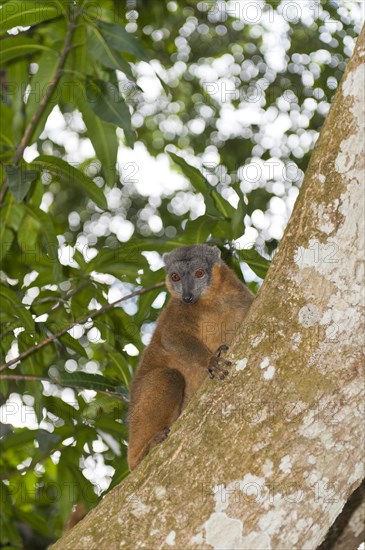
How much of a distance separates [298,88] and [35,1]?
480 cm

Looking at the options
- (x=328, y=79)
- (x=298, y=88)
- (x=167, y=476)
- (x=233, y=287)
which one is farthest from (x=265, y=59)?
(x=167, y=476)

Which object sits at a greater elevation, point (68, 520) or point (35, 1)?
point (35, 1)

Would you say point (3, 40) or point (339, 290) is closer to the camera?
point (339, 290)

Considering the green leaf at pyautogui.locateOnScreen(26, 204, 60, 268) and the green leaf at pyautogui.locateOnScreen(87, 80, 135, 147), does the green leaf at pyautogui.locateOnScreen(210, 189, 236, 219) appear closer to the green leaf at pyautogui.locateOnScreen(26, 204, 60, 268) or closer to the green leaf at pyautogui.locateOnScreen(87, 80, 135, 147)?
the green leaf at pyautogui.locateOnScreen(87, 80, 135, 147)

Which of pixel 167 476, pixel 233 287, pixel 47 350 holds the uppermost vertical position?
pixel 233 287

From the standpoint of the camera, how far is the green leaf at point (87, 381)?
5.10m

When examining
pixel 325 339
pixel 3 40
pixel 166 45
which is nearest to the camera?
pixel 325 339

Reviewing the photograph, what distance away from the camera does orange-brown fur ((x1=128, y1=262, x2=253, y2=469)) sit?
4801 mm

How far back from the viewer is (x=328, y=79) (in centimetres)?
828

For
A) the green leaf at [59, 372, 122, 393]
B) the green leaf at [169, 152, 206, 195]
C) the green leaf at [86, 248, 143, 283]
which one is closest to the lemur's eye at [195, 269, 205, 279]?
the green leaf at [86, 248, 143, 283]

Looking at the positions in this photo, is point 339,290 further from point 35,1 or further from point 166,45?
point 166,45

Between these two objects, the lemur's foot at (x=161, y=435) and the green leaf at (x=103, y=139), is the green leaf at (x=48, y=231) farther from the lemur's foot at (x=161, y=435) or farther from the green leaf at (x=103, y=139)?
the lemur's foot at (x=161, y=435)

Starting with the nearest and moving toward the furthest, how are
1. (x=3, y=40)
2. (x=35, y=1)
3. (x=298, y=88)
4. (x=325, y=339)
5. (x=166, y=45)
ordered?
1. (x=325, y=339)
2. (x=35, y=1)
3. (x=3, y=40)
4. (x=298, y=88)
5. (x=166, y=45)

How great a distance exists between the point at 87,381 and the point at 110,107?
2.03 m
